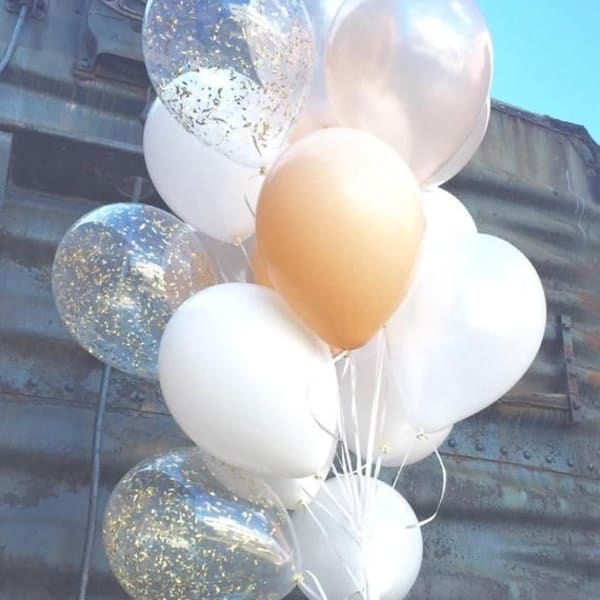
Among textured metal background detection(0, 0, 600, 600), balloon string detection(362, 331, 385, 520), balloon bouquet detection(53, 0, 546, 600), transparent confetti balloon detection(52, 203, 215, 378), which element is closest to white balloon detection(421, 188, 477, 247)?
balloon bouquet detection(53, 0, 546, 600)

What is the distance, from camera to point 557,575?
2.48 meters

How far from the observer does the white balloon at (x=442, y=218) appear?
1.69m

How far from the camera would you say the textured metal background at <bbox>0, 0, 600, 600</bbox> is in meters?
2.03

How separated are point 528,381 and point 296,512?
1.32 metres

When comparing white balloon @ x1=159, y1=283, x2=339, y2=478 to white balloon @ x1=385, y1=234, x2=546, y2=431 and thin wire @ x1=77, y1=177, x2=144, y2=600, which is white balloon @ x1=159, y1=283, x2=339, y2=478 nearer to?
white balloon @ x1=385, y1=234, x2=546, y2=431

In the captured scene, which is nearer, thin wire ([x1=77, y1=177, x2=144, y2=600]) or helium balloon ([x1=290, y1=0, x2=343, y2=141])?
helium balloon ([x1=290, y1=0, x2=343, y2=141])

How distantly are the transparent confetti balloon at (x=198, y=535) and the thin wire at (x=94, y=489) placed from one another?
0.46 meters

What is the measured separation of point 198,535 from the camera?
55.8 inches

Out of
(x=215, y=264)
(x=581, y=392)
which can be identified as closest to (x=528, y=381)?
(x=581, y=392)

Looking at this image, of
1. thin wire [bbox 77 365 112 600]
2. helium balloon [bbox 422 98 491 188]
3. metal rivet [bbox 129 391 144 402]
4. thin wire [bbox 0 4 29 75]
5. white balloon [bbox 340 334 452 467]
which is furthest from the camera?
thin wire [bbox 0 4 29 75]

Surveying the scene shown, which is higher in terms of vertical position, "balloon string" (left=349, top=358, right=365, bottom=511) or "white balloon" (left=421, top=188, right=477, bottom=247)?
"white balloon" (left=421, top=188, right=477, bottom=247)

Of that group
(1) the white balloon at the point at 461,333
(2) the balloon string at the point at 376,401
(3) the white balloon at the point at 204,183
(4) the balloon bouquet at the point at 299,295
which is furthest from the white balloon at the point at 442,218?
(3) the white balloon at the point at 204,183

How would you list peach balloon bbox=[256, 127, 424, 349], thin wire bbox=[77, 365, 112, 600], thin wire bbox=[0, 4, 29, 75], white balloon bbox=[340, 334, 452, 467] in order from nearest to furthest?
peach balloon bbox=[256, 127, 424, 349], white balloon bbox=[340, 334, 452, 467], thin wire bbox=[77, 365, 112, 600], thin wire bbox=[0, 4, 29, 75]

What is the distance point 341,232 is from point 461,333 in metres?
0.28
